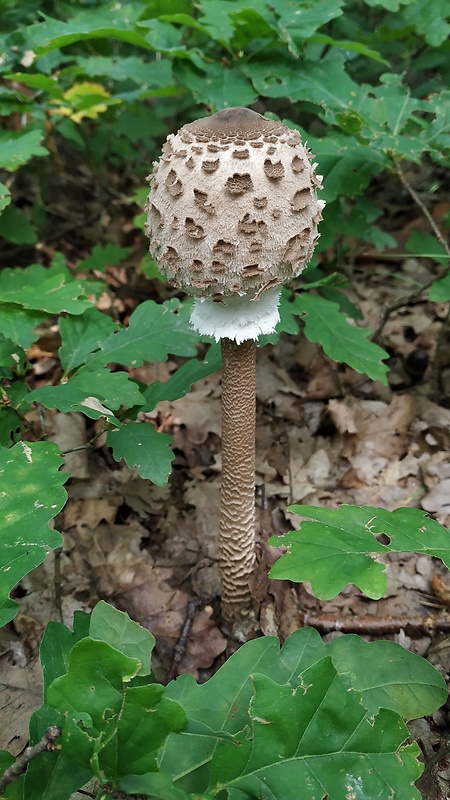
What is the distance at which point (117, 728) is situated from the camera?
1840mm

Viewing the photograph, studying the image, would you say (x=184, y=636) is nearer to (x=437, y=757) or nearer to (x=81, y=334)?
(x=437, y=757)

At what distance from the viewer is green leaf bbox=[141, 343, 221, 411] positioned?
316 cm

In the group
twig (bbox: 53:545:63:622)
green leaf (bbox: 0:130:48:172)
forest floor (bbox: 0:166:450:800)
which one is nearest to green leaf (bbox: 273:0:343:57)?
green leaf (bbox: 0:130:48:172)

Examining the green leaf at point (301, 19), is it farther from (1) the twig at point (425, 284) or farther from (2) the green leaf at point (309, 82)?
(1) the twig at point (425, 284)

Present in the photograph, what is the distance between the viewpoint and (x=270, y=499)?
398cm

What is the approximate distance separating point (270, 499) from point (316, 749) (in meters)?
2.10

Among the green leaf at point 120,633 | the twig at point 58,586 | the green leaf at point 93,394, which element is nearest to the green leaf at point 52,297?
the green leaf at point 93,394

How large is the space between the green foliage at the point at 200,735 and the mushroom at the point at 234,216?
135 cm

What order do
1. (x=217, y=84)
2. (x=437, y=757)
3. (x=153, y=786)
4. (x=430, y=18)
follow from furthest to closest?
(x=430, y=18), (x=217, y=84), (x=437, y=757), (x=153, y=786)

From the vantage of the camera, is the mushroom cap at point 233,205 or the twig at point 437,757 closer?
the mushroom cap at point 233,205

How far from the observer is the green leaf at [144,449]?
2.88m

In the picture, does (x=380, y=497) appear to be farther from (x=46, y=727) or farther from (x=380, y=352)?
(x=46, y=727)

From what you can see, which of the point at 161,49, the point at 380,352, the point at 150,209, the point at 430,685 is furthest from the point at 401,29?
the point at 430,685

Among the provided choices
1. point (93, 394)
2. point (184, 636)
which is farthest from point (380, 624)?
point (93, 394)
